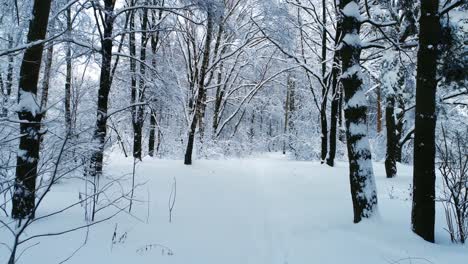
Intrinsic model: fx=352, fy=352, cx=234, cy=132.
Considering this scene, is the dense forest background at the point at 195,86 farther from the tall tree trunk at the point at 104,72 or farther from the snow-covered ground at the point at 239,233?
the snow-covered ground at the point at 239,233

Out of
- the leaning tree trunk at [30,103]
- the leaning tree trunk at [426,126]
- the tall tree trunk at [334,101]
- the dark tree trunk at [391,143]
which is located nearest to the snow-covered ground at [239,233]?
the leaning tree trunk at [426,126]

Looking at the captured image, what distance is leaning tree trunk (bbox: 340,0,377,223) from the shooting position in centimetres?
584

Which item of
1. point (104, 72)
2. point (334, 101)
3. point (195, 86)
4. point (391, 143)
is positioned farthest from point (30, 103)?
point (195, 86)

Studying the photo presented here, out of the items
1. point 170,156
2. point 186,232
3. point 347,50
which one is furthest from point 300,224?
point 170,156

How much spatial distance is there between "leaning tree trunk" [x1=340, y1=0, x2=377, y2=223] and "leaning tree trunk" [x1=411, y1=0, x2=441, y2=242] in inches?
31.9

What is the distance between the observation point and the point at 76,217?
19.0ft

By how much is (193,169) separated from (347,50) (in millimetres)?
8094

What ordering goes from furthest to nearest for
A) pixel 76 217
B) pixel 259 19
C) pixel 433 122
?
pixel 259 19 < pixel 76 217 < pixel 433 122

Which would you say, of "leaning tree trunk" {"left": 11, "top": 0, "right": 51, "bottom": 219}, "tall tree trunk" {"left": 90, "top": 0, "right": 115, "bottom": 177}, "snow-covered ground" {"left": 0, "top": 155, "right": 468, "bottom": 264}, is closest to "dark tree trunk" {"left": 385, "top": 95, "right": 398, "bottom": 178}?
"snow-covered ground" {"left": 0, "top": 155, "right": 468, "bottom": 264}

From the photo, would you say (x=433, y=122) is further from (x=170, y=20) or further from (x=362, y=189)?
(x=170, y=20)

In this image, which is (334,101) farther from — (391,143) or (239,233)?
(239,233)

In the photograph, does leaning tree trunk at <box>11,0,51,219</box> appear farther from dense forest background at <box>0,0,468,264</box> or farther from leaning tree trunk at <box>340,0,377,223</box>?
leaning tree trunk at <box>340,0,377,223</box>

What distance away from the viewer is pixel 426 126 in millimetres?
5125

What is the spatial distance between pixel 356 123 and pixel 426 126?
1.13m
